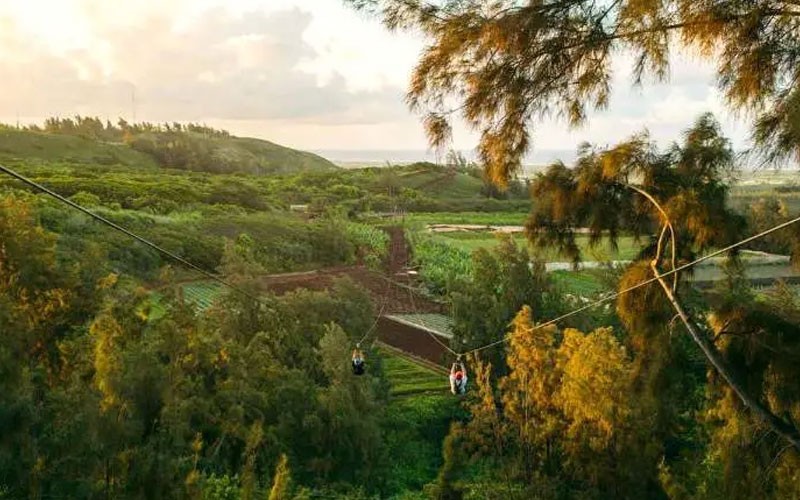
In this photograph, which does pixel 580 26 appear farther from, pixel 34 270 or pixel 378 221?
pixel 378 221

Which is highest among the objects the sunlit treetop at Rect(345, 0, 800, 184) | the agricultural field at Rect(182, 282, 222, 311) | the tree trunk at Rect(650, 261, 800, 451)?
the sunlit treetop at Rect(345, 0, 800, 184)

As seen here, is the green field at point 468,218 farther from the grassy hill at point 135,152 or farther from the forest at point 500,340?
the grassy hill at point 135,152

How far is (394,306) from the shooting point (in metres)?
32.9

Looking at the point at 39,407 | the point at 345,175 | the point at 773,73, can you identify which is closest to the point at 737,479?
the point at 773,73

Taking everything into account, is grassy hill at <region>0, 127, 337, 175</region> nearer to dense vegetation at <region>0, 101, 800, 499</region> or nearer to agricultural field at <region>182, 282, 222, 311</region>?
agricultural field at <region>182, 282, 222, 311</region>

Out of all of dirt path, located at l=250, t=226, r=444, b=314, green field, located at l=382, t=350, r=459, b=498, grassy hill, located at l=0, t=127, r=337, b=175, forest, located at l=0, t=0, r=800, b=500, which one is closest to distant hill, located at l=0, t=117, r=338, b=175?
grassy hill, located at l=0, t=127, r=337, b=175

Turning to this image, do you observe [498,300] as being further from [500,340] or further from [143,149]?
[143,149]

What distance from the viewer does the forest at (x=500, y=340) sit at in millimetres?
6102

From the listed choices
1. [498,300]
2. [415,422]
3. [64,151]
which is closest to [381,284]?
[498,300]

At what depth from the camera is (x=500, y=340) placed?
1989cm

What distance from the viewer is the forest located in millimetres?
6102

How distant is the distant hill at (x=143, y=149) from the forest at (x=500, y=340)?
59.9 m

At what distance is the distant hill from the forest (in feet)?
196

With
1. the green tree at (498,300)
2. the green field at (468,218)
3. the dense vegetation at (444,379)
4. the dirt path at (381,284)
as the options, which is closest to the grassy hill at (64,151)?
the green field at (468,218)
